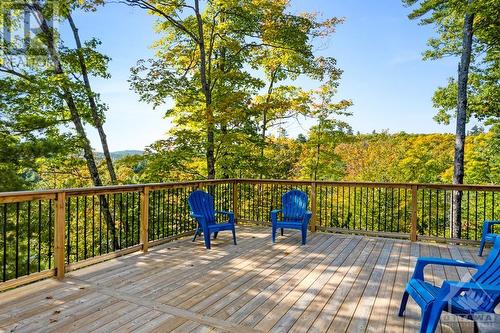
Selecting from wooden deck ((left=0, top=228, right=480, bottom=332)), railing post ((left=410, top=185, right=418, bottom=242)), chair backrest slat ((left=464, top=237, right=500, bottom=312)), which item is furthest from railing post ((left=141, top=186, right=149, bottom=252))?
railing post ((left=410, top=185, right=418, bottom=242))

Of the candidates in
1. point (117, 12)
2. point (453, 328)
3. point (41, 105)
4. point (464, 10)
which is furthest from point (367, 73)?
point (453, 328)

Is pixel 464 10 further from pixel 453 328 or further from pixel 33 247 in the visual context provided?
pixel 33 247

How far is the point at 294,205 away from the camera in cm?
550

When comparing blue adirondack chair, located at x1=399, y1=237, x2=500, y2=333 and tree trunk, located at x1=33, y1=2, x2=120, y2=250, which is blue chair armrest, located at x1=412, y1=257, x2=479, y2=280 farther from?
tree trunk, located at x1=33, y1=2, x2=120, y2=250

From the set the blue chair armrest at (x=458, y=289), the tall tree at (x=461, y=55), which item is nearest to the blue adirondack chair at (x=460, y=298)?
the blue chair armrest at (x=458, y=289)

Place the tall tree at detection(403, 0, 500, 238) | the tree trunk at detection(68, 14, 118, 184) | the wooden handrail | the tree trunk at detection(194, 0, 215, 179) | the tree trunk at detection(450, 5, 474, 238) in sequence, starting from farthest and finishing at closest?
the tree trunk at detection(68, 14, 118, 184)
the tree trunk at detection(194, 0, 215, 179)
the tall tree at detection(403, 0, 500, 238)
the tree trunk at detection(450, 5, 474, 238)
the wooden handrail

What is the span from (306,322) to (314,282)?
0.94 m

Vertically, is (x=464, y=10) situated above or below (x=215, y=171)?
above

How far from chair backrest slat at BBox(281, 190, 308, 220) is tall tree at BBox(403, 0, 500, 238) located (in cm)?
484

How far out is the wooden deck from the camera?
7.91ft

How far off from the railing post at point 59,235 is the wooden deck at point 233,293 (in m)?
0.15

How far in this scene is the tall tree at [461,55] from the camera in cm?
774

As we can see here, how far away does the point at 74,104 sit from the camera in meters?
9.22

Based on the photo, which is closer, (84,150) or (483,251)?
(483,251)
